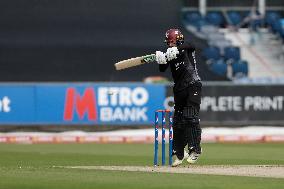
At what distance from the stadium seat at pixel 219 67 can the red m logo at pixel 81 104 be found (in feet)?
22.0

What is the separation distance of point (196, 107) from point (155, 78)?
665 inches

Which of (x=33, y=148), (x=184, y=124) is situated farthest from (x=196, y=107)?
(x=33, y=148)

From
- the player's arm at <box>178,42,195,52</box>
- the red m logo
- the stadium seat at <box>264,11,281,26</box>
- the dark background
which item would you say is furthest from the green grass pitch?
the stadium seat at <box>264,11,281,26</box>

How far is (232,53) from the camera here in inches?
1350

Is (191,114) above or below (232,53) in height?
below

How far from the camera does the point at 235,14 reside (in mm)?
37531

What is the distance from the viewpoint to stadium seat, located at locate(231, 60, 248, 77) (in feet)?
110

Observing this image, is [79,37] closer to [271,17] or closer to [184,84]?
[271,17]

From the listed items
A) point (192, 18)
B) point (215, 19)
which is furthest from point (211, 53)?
point (215, 19)

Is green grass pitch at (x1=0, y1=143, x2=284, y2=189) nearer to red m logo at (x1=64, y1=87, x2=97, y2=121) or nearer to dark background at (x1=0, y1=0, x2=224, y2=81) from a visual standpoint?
red m logo at (x1=64, y1=87, x2=97, y2=121)

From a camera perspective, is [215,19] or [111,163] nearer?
[111,163]

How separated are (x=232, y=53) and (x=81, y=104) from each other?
8.75 metres

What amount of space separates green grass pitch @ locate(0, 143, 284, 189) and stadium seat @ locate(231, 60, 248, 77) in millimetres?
10812

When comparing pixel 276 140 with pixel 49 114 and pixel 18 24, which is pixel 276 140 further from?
pixel 18 24
